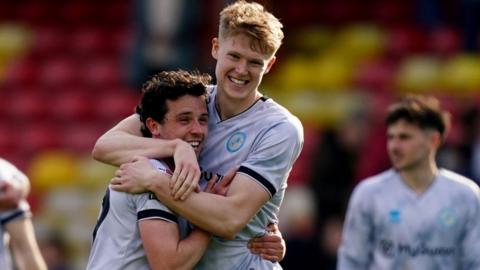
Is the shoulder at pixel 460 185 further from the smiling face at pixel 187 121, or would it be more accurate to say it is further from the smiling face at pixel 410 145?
the smiling face at pixel 187 121

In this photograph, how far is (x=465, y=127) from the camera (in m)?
10.9

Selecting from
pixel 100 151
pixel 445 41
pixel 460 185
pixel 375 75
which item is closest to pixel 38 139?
pixel 375 75

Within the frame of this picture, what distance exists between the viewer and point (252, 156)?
5.73m

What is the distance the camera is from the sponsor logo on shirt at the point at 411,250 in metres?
7.64

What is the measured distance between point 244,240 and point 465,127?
17.7ft

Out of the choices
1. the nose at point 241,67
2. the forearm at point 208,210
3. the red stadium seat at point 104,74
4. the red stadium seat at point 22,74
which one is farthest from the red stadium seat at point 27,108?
the forearm at point 208,210

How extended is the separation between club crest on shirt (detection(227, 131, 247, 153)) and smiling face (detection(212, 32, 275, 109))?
15 centimetres

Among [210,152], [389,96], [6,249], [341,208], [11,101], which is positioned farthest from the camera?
[11,101]

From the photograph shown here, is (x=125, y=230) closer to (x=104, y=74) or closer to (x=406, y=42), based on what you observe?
(x=406, y=42)

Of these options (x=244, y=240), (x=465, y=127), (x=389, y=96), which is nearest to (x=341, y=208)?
(x=465, y=127)

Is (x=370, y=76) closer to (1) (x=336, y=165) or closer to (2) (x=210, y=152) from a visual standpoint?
(1) (x=336, y=165)

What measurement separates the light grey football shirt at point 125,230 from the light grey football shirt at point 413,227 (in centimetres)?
228

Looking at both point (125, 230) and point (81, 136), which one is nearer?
point (125, 230)

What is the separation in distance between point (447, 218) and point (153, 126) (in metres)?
2.51
